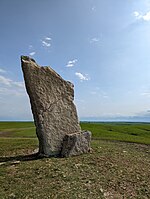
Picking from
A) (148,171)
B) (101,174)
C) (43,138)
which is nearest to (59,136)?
(43,138)

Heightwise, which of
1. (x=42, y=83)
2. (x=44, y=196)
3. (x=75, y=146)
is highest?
(x=42, y=83)

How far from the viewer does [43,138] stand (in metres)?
15.5

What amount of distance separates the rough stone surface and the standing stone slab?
0.51m

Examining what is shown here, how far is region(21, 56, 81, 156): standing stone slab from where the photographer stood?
1555 cm

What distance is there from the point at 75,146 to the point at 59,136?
1213mm

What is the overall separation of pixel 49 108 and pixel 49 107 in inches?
2.6

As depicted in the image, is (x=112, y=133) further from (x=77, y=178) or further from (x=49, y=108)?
(x=77, y=178)

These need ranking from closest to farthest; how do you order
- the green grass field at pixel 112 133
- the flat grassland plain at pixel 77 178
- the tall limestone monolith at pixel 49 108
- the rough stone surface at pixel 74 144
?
the flat grassland plain at pixel 77 178 → the rough stone surface at pixel 74 144 → the tall limestone monolith at pixel 49 108 → the green grass field at pixel 112 133

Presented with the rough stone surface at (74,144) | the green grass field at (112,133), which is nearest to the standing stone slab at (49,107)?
the rough stone surface at (74,144)

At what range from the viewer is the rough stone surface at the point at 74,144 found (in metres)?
15.3

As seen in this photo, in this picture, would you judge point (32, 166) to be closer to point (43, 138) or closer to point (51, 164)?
point (51, 164)

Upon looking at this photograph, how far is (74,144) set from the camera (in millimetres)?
15438

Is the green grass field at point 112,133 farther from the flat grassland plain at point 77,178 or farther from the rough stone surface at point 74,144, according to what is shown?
the flat grassland plain at point 77,178

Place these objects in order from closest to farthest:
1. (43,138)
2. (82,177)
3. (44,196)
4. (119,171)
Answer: (44,196)
(82,177)
(119,171)
(43,138)
